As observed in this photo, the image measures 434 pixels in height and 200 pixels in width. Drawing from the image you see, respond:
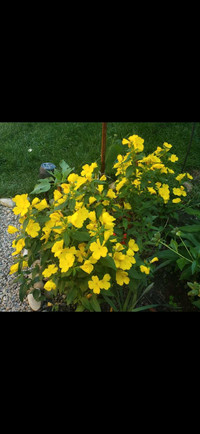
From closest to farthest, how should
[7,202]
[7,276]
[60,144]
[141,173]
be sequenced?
1. [141,173]
2. [7,276]
3. [7,202]
4. [60,144]

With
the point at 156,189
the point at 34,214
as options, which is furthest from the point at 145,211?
the point at 34,214

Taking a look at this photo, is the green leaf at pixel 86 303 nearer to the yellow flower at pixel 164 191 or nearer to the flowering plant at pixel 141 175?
the flowering plant at pixel 141 175

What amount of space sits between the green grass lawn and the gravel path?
29cm

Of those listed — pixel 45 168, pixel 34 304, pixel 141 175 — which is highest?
pixel 141 175

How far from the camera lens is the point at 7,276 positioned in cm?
240

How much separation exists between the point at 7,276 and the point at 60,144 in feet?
5.51

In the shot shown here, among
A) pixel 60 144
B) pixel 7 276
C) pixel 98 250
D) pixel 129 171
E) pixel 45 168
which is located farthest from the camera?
pixel 60 144

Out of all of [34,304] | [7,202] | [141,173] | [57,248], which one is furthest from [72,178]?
[7,202]

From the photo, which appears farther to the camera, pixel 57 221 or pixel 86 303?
pixel 86 303

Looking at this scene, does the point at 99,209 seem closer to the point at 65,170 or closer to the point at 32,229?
the point at 65,170

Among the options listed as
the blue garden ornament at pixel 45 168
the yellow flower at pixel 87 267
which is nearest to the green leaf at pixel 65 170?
the yellow flower at pixel 87 267

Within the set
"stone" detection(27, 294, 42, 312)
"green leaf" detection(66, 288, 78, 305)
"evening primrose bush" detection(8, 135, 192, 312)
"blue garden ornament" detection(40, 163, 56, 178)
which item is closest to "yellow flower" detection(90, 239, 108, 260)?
"evening primrose bush" detection(8, 135, 192, 312)

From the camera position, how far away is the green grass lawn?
3.25 meters

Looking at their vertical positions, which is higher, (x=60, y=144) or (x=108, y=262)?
(x=60, y=144)
